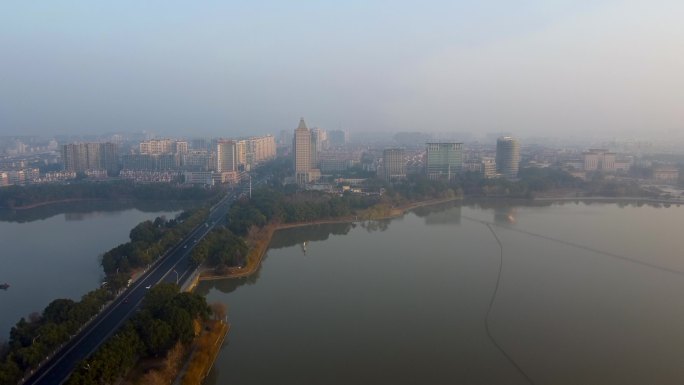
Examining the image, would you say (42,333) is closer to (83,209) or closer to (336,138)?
(83,209)

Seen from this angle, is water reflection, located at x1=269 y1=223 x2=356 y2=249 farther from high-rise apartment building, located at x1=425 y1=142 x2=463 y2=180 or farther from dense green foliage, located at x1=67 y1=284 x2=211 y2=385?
high-rise apartment building, located at x1=425 y1=142 x2=463 y2=180

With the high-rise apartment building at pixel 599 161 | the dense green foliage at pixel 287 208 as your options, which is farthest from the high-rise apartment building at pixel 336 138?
the dense green foliage at pixel 287 208

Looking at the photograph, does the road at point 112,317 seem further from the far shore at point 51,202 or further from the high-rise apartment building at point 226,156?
the high-rise apartment building at point 226,156

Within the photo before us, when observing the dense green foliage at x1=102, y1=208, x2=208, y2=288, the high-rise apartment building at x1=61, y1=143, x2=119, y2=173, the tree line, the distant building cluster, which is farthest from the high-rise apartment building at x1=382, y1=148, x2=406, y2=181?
the tree line

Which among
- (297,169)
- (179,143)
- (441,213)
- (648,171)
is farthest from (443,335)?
(179,143)

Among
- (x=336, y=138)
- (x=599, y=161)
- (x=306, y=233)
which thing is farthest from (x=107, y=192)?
(x=336, y=138)

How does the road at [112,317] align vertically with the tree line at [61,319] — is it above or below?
below

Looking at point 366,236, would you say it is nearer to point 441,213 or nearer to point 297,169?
point 441,213
